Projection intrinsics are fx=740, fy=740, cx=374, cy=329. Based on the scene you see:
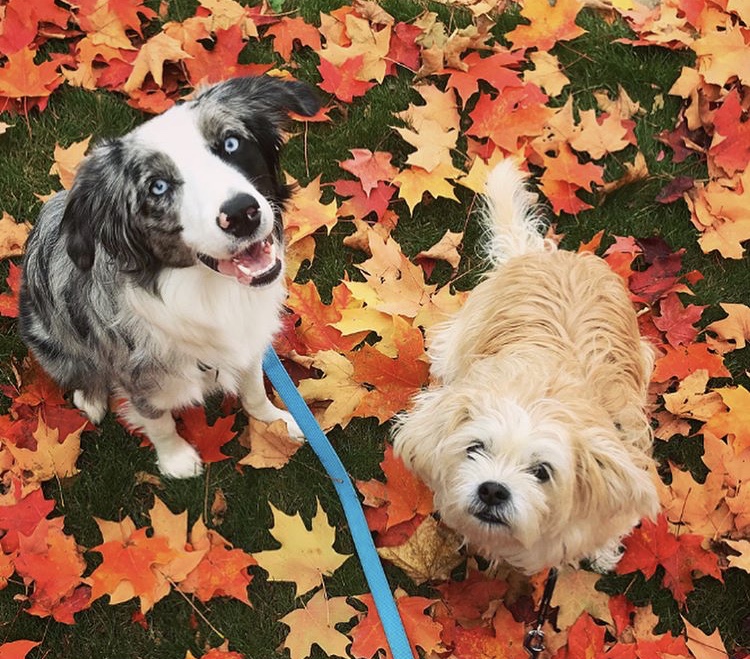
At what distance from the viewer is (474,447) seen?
2025 millimetres

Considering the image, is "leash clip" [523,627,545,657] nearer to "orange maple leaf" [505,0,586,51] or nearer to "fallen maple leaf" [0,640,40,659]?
"fallen maple leaf" [0,640,40,659]

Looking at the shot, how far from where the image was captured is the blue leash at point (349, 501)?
2.55 metres

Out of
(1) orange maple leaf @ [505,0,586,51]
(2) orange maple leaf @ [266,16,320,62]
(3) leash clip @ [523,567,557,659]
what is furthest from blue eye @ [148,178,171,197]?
(1) orange maple leaf @ [505,0,586,51]

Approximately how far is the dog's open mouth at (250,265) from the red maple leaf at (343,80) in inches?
69.2

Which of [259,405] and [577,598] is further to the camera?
[259,405]

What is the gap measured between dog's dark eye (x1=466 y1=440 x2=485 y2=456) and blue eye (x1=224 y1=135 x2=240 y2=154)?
1.05 m

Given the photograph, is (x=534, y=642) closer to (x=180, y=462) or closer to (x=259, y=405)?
(x=259, y=405)

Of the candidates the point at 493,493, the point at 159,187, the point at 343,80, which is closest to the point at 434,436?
the point at 493,493

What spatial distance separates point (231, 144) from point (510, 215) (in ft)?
4.41

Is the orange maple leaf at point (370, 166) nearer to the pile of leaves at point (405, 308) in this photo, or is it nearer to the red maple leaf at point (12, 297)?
the pile of leaves at point (405, 308)

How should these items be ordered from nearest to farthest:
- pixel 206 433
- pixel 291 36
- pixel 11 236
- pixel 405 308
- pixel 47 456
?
pixel 47 456
pixel 206 433
pixel 405 308
pixel 11 236
pixel 291 36

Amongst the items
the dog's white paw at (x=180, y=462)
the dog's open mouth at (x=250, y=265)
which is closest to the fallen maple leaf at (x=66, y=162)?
the dog's white paw at (x=180, y=462)

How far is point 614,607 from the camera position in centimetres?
267

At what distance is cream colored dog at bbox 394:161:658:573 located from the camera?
1954 millimetres
